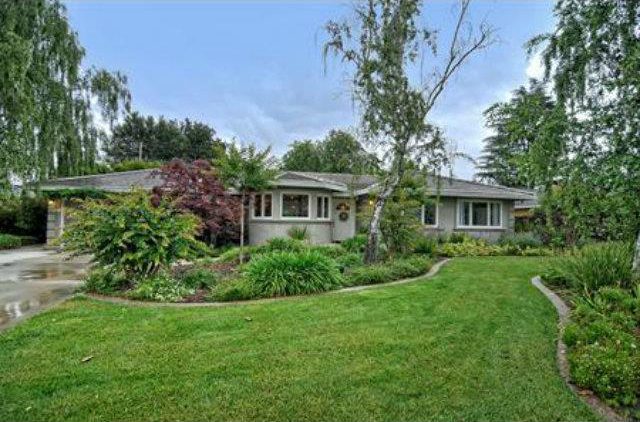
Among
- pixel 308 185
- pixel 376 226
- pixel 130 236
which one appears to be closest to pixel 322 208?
pixel 308 185

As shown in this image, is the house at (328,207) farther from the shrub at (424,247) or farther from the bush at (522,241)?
the shrub at (424,247)

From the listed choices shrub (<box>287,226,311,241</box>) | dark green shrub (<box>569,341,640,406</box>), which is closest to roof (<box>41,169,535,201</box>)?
shrub (<box>287,226,311,241</box>)

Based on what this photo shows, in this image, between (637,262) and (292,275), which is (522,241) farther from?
(292,275)

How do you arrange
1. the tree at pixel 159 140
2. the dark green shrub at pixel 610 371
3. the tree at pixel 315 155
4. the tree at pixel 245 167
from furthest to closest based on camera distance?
1. the tree at pixel 159 140
2. the tree at pixel 315 155
3. the tree at pixel 245 167
4. the dark green shrub at pixel 610 371

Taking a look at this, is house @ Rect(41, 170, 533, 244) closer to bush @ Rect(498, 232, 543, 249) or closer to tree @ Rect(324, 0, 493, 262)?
bush @ Rect(498, 232, 543, 249)

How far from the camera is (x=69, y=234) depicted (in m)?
8.14

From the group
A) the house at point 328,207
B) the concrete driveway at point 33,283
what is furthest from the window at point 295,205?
the concrete driveway at point 33,283

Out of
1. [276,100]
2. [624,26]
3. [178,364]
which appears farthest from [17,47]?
[276,100]

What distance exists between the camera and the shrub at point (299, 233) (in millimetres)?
17359

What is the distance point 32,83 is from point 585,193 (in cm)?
1424

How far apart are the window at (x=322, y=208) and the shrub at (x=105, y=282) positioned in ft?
38.0

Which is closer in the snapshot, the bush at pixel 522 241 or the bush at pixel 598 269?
the bush at pixel 598 269

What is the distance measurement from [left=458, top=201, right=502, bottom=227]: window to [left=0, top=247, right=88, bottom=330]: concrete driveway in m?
16.4

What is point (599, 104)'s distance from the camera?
771 cm
